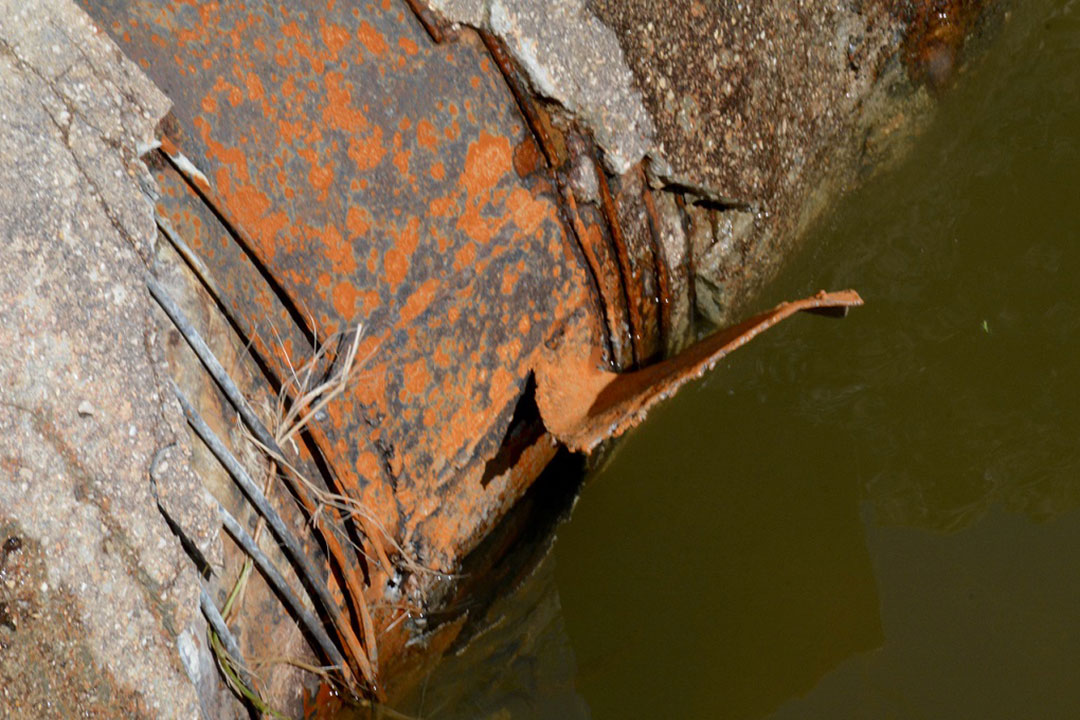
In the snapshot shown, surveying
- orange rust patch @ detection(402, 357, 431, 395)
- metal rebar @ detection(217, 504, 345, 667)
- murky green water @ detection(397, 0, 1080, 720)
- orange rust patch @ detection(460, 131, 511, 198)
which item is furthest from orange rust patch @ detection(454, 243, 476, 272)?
murky green water @ detection(397, 0, 1080, 720)

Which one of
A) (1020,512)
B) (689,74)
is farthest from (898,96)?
(1020,512)

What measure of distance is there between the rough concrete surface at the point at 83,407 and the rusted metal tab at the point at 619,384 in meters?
0.80

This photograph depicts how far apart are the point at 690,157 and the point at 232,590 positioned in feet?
4.71

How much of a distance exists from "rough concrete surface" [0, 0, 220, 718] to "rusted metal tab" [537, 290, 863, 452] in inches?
31.6

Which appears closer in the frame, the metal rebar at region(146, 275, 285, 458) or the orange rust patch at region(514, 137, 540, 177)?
the metal rebar at region(146, 275, 285, 458)

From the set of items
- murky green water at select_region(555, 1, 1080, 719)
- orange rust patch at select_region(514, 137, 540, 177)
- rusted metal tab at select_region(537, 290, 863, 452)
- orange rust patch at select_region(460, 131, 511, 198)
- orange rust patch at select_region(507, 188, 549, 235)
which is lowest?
murky green water at select_region(555, 1, 1080, 719)

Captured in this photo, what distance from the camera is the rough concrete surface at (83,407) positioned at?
1511 mm

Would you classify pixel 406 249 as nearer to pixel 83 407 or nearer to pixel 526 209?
pixel 526 209

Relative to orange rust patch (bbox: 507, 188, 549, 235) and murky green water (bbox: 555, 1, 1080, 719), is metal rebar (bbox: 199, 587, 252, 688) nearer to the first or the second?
orange rust patch (bbox: 507, 188, 549, 235)

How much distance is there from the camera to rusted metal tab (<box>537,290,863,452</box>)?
2.12 meters

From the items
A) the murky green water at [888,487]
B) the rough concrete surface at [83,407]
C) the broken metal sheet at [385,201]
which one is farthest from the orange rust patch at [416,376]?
the murky green water at [888,487]

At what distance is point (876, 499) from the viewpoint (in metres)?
3.13

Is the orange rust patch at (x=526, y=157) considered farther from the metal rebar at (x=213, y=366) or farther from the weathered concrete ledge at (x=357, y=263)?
the metal rebar at (x=213, y=366)

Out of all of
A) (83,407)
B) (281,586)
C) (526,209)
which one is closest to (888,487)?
(526,209)
